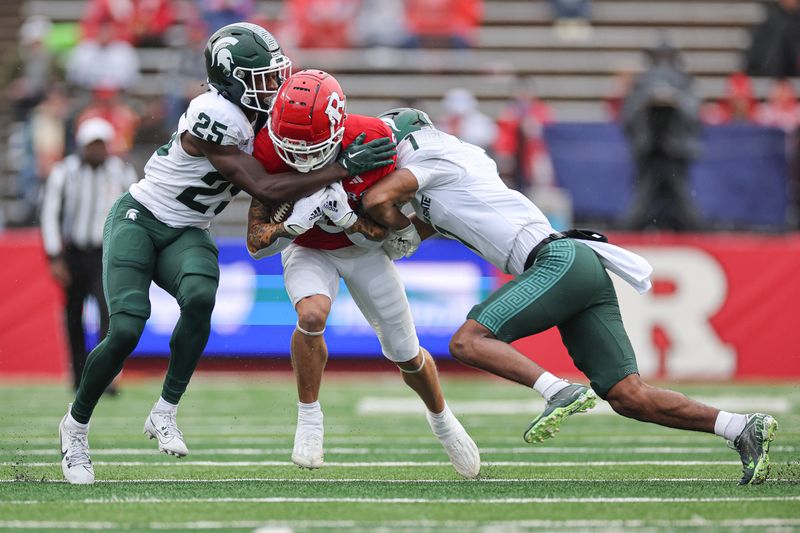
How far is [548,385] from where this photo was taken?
4695 millimetres

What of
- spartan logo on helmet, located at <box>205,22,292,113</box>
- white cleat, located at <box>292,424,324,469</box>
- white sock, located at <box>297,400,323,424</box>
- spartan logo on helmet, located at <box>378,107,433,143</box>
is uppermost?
spartan logo on helmet, located at <box>205,22,292,113</box>

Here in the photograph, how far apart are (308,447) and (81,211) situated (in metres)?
4.39

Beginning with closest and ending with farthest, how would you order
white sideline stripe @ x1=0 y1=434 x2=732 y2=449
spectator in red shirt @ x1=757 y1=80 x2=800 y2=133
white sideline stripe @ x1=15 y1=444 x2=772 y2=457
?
white sideline stripe @ x1=15 y1=444 x2=772 y2=457, white sideline stripe @ x1=0 y1=434 x2=732 y2=449, spectator in red shirt @ x1=757 y1=80 x2=800 y2=133

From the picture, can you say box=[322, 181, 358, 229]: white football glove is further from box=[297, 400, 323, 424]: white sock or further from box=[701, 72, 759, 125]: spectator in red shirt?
box=[701, 72, 759, 125]: spectator in red shirt

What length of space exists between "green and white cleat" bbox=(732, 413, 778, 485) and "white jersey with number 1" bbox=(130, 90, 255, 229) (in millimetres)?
2257

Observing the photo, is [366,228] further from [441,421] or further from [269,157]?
[441,421]

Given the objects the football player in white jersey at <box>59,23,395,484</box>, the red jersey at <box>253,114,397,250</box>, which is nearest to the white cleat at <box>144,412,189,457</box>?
the football player in white jersey at <box>59,23,395,484</box>

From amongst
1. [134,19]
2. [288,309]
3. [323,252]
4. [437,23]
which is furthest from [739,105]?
[323,252]

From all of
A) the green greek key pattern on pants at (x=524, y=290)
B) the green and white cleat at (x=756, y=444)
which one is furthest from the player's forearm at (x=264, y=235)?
the green and white cleat at (x=756, y=444)

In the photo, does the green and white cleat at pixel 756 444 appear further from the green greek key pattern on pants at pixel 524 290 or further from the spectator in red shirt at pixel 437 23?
the spectator in red shirt at pixel 437 23

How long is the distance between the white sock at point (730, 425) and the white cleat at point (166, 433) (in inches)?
82.3

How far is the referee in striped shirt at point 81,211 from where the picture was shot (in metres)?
8.98

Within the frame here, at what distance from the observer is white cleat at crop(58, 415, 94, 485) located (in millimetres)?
5051

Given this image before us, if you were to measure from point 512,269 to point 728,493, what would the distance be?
120cm
